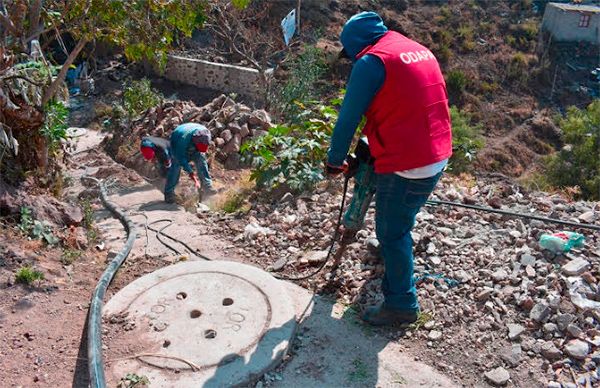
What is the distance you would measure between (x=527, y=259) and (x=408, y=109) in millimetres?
1564

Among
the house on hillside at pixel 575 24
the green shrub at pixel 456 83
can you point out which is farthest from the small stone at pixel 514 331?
the house on hillside at pixel 575 24

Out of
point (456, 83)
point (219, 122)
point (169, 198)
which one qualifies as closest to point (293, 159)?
point (169, 198)

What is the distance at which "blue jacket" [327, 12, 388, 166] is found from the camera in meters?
2.87

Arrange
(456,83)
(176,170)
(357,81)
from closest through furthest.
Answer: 1. (357,81)
2. (176,170)
3. (456,83)

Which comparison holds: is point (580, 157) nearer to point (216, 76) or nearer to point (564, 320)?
point (216, 76)

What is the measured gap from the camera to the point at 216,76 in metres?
13.1

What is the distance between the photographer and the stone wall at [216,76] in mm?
12414

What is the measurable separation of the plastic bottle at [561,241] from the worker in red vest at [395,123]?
47.7 inches

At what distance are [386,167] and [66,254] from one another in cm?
264

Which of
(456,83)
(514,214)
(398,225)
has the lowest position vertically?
(456,83)

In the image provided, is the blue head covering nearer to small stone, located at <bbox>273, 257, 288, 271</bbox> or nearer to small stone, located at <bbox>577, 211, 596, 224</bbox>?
small stone, located at <bbox>273, 257, 288, 271</bbox>

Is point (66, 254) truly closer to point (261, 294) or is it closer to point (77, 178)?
point (261, 294)

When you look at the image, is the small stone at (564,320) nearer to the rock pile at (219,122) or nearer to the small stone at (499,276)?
the small stone at (499,276)

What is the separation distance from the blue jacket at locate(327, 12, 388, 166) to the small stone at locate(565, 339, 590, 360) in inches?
65.1
